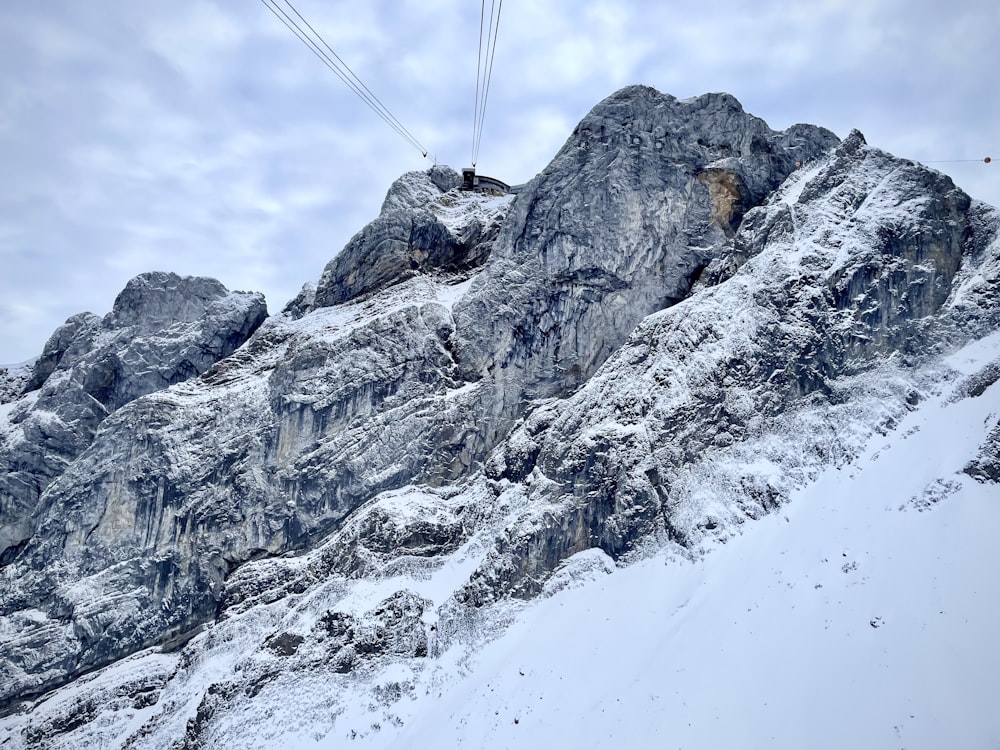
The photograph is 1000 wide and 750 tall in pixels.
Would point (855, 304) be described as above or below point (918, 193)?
below

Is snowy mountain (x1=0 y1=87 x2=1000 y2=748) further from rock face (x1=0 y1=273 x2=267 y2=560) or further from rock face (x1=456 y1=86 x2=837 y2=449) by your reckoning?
rock face (x1=0 y1=273 x2=267 y2=560)

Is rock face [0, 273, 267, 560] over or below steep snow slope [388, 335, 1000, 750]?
over

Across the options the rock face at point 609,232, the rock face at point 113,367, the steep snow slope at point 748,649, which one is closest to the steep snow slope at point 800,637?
the steep snow slope at point 748,649

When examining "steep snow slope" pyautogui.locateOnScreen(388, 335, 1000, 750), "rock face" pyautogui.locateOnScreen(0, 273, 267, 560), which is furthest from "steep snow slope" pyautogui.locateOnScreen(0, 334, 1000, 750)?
"rock face" pyautogui.locateOnScreen(0, 273, 267, 560)

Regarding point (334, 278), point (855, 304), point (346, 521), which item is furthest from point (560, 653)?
point (334, 278)

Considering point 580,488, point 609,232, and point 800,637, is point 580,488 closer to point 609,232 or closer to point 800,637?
point 800,637

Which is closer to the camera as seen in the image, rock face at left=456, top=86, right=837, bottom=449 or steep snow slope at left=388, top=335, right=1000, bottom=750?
steep snow slope at left=388, top=335, right=1000, bottom=750

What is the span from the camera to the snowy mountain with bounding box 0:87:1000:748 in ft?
105

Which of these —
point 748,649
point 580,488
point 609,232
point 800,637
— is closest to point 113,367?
point 609,232

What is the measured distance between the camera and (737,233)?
4916cm

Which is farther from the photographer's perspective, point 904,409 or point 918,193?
point 918,193

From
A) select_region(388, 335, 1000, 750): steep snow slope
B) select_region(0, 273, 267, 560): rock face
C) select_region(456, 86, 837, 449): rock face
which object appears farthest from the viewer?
select_region(0, 273, 267, 560): rock face

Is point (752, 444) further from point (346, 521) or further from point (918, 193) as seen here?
point (346, 521)

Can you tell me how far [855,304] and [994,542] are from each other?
14.8 meters
